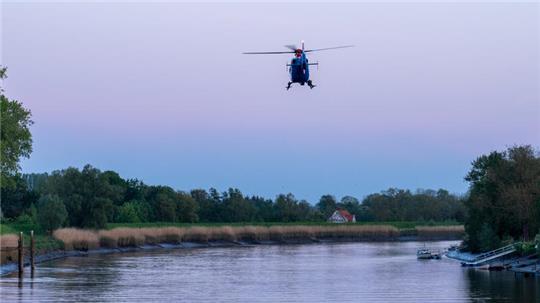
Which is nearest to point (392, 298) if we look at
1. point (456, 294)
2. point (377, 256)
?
point (456, 294)

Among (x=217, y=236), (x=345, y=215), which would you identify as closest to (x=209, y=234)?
(x=217, y=236)

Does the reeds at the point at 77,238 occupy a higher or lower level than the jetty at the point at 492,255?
higher

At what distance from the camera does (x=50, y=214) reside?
3499 inches

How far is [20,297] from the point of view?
48438 millimetres

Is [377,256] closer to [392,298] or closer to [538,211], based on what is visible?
[538,211]

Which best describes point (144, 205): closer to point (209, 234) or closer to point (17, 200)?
point (209, 234)

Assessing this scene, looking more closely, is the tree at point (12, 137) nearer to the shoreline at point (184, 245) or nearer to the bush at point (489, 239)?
the shoreline at point (184, 245)

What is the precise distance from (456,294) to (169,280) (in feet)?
63.7

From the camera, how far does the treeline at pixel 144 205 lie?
100375 mm

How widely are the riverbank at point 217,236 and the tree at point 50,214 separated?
1078 millimetres

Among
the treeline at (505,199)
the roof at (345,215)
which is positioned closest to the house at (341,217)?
the roof at (345,215)

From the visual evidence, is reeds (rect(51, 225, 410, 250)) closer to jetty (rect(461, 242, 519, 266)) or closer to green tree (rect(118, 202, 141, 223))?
green tree (rect(118, 202, 141, 223))

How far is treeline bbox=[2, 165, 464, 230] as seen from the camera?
10038 cm

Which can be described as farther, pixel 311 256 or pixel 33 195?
pixel 33 195
